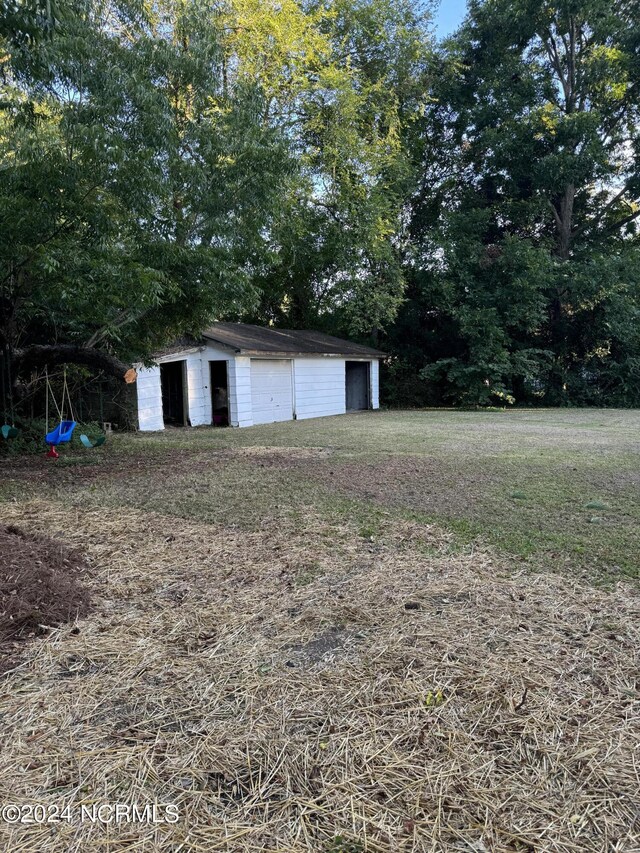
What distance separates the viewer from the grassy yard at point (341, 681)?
1.61 meters

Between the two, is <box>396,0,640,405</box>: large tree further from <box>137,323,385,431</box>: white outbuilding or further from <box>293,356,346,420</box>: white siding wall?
<box>137,323,385,431</box>: white outbuilding

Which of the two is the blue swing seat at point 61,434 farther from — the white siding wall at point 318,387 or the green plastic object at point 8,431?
the white siding wall at point 318,387

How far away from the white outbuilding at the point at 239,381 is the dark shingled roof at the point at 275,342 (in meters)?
0.04

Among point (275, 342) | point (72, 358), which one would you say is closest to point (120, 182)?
point (72, 358)

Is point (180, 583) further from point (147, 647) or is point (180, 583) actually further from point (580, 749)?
point (580, 749)

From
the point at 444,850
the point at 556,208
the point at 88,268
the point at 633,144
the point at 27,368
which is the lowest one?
the point at 444,850

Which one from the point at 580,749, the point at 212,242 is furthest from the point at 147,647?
the point at 212,242

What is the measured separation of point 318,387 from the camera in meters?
17.7

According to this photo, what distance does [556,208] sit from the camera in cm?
2256

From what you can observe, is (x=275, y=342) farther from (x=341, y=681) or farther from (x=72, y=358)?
(x=341, y=681)

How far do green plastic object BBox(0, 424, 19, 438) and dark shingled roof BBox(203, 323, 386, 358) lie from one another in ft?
18.0

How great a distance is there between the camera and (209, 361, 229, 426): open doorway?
48.8 ft

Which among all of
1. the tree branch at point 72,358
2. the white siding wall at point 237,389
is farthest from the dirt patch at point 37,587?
the white siding wall at point 237,389

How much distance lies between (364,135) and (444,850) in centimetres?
2322
